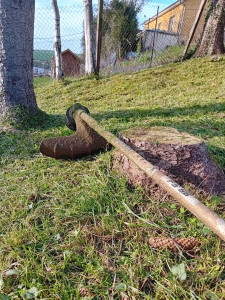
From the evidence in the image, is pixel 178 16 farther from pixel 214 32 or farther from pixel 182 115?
pixel 182 115

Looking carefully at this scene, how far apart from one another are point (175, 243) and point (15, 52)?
10.2 ft

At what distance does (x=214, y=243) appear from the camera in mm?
1309

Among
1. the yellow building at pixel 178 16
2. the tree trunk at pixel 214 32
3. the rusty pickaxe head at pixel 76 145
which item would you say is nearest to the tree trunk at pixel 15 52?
the rusty pickaxe head at pixel 76 145

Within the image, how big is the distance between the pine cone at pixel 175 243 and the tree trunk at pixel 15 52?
282 cm

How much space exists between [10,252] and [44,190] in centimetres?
59

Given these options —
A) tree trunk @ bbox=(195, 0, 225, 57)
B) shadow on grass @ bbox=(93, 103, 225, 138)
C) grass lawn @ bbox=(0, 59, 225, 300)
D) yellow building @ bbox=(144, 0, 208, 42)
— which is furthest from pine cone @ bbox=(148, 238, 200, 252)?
yellow building @ bbox=(144, 0, 208, 42)

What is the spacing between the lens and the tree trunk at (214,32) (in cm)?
726

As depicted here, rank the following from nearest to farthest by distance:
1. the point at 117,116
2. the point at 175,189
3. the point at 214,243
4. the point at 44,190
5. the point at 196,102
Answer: the point at 175,189
the point at 214,243
the point at 44,190
the point at 117,116
the point at 196,102

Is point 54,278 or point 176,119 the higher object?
point 176,119

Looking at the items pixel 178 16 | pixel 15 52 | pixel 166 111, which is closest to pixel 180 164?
pixel 166 111

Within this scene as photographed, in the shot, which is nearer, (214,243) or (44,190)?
(214,243)

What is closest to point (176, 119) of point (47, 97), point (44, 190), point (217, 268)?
point (44, 190)

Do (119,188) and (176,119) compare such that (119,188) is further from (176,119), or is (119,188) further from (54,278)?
(176,119)

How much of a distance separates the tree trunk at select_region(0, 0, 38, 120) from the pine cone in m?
2.82
